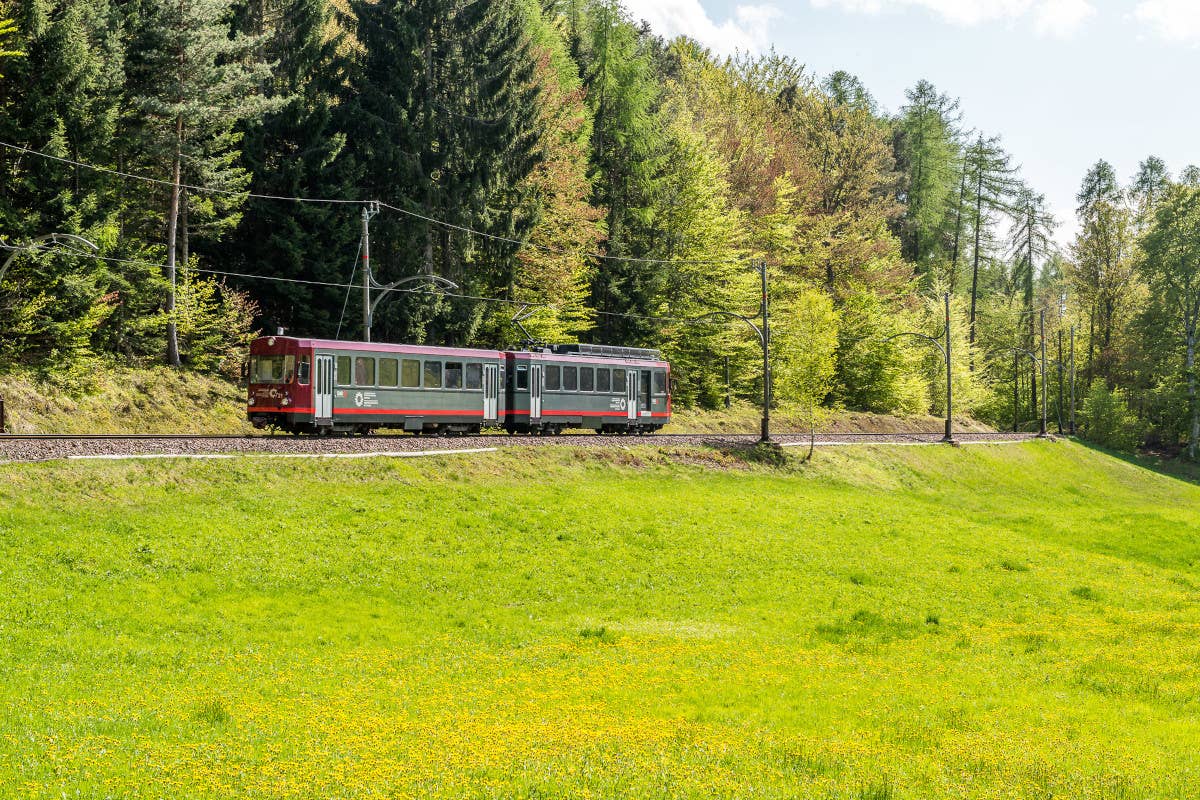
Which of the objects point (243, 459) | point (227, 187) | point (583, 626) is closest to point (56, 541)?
point (243, 459)

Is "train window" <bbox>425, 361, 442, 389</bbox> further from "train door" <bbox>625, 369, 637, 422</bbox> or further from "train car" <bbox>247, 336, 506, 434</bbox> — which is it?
"train door" <bbox>625, 369, 637, 422</bbox>

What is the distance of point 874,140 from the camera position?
3211 inches

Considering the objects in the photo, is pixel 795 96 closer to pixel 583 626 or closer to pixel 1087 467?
pixel 1087 467

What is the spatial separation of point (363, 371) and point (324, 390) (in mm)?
1541

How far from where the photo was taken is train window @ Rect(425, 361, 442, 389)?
34.2 metres

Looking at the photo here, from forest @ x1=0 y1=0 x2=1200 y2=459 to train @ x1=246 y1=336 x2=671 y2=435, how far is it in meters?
7.28

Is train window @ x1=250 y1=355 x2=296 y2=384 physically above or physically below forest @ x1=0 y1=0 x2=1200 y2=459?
below

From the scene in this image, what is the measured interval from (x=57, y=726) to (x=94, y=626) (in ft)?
17.6

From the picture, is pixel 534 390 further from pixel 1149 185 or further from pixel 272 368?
pixel 1149 185

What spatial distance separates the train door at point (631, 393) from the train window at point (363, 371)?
45.4 feet

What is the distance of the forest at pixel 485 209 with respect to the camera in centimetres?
3584

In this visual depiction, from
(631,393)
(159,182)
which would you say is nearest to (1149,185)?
(631,393)

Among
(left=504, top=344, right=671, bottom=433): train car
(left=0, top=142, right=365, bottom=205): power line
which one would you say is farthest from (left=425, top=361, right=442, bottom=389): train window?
(left=0, top=142, right=365, bottom=205): power line

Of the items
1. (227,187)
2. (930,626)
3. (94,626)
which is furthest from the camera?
(227,187)
